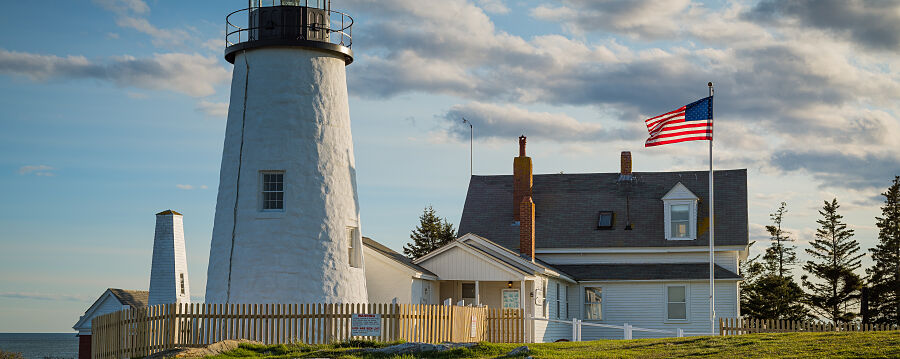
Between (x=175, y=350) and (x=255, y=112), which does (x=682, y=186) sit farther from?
(x=175, y=350)

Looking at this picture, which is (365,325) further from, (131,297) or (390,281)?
(131,297)

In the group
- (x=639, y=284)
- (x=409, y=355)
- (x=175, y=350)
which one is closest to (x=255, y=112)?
(x=175, y=350)

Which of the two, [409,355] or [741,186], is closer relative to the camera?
[409,355]

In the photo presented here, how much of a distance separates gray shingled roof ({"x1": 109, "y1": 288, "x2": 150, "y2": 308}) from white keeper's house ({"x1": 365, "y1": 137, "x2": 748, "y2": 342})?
13.4 metres

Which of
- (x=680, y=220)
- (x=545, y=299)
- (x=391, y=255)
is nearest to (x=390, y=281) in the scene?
Answer: (x=391, y=255)

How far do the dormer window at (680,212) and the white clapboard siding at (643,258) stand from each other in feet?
2.65

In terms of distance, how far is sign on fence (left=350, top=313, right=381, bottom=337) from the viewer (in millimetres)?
21281

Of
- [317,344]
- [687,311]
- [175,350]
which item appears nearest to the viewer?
[175,350]

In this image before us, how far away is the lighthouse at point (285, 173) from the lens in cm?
2361

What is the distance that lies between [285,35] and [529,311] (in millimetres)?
13317

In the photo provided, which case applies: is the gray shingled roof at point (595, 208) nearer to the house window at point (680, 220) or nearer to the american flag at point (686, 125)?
the house window at point (680, 220)

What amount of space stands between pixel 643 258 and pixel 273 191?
2023 centimetres

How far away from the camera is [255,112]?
24266mm

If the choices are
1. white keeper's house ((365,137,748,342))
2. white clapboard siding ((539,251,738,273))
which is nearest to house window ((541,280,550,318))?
white keeper's house ((365,137,748,342))
